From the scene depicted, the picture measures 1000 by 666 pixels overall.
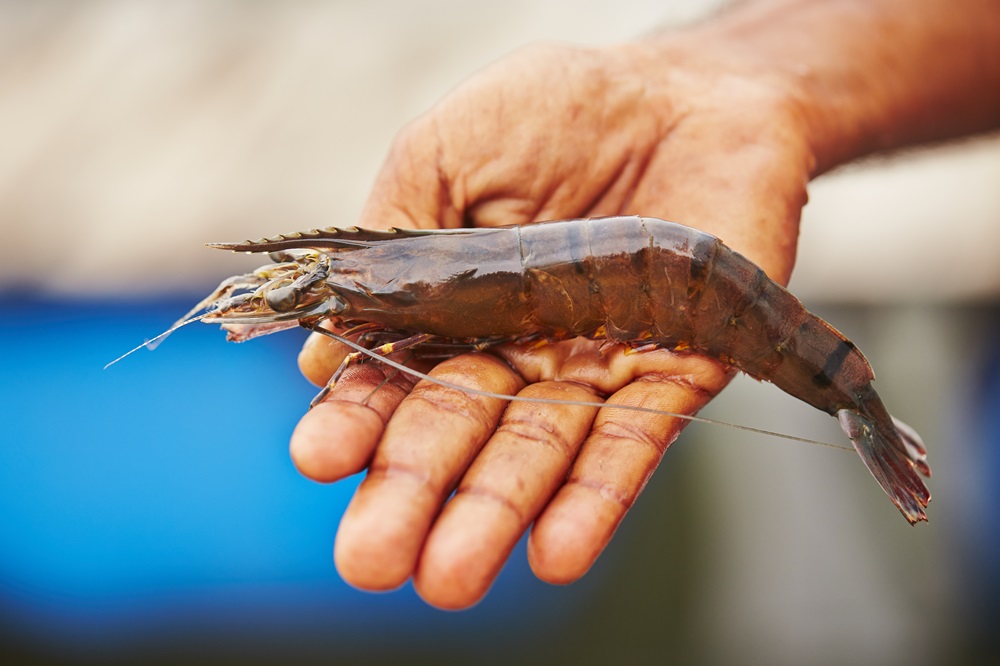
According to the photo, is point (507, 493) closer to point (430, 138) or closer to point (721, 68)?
point (430, 138)

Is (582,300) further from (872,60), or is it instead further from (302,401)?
(872,60)

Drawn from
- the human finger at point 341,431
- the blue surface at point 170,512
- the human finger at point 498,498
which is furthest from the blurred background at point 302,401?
the human finger at point 498,498

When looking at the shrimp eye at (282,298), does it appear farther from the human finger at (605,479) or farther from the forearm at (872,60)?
the forearm at (872,60)

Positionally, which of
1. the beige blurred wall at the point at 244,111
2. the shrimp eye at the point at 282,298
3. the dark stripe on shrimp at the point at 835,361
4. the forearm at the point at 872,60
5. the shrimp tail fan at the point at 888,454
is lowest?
the shrimp tail fan at the point at 888,454

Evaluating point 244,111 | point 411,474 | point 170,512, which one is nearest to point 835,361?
point 411,474

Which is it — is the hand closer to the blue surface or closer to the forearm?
the forearm

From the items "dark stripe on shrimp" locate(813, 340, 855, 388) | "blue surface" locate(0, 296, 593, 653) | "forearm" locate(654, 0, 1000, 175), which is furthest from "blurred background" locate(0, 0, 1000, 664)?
"dark stripe on shrimp" locate(813, 340, 855, 388)
